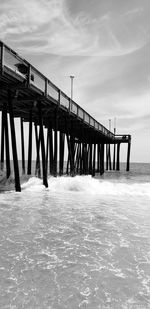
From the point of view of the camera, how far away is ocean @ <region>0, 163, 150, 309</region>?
14.0 feet

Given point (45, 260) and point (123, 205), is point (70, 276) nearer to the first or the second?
point (45, 260)

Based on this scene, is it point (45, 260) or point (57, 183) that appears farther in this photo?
point (57, 183)

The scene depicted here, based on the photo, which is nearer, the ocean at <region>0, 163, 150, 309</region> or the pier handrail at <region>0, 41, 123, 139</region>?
the ocean at <region>0, 163, 150, 309</region>

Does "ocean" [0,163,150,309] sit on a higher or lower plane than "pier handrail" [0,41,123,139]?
lower

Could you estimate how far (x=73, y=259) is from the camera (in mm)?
5754

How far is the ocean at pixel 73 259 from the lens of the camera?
4258mm

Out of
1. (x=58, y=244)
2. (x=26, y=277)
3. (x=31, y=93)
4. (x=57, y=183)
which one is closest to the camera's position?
(x=26, y=277)

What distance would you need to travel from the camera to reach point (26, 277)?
191 inches

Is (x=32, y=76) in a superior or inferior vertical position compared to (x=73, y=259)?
superior

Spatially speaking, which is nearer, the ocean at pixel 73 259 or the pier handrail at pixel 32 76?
the ocean at pixel 73 259

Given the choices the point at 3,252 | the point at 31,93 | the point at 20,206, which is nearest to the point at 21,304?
the point at 3,252

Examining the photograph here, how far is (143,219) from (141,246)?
3121 millimetres

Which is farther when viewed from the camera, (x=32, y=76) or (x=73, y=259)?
(x=32, y=76)

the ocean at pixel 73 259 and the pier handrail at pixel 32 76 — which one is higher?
the pier handrail at pixel 32 76
